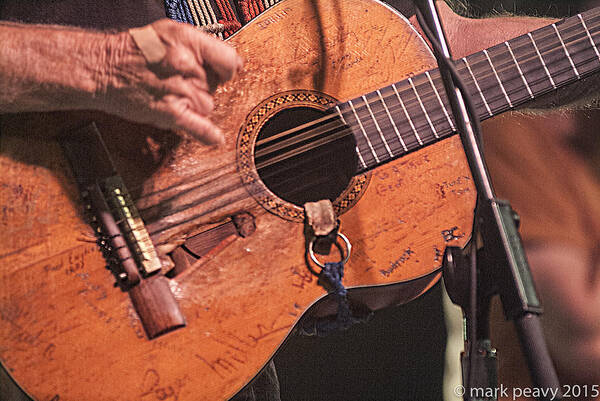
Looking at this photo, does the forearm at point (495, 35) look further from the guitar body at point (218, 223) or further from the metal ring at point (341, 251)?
the metal ring at point (341, 251)

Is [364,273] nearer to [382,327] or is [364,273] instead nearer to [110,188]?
[110,188]

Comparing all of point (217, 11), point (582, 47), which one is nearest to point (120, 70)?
point (217, 11)

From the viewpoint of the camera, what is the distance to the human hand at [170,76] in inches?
26.6

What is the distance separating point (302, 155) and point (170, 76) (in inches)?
12.8

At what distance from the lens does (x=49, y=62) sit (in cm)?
70

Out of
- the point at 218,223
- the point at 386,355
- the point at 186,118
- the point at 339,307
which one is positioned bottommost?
the point at 386,355

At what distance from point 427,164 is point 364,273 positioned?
248 mm

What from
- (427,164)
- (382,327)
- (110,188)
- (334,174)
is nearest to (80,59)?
(110,188)

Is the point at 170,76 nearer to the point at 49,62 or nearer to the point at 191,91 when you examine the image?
the point at 191,91

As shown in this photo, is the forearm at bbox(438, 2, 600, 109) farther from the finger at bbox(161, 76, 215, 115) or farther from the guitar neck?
the finger at bbox(161, 76, 215, 115)

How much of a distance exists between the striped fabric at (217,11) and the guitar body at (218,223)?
0.17 meters

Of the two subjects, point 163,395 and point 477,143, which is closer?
point 477,143

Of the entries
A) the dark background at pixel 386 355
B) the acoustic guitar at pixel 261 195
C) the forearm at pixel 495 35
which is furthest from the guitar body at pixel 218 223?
the dark background at pixel 386 355

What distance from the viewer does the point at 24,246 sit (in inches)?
29.4
